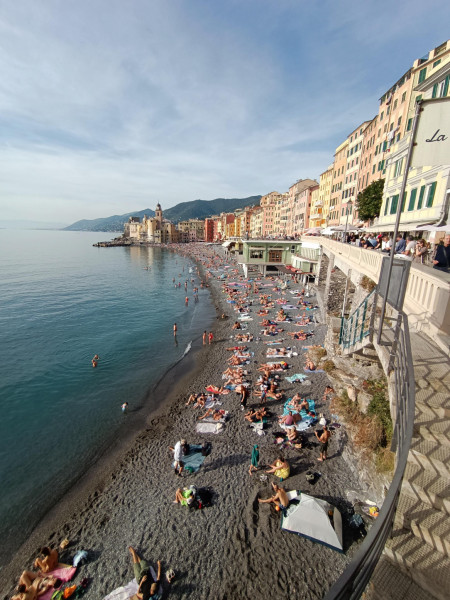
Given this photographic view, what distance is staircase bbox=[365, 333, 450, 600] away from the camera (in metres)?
3.58

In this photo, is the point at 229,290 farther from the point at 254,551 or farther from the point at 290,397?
the point at 254,551

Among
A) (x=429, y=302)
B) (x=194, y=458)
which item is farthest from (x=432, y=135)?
(x=194, y=458)

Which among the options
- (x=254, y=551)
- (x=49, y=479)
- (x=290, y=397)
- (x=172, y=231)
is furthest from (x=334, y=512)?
(x=172, y=231)

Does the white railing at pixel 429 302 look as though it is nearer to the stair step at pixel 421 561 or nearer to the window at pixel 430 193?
the stair step at pixel 421 561

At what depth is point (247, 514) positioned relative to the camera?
998cm

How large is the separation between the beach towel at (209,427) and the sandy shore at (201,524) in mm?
351

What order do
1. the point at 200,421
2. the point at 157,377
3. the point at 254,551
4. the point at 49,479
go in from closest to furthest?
the point at 254,551
the point at 49,479
the point at 200,421
the point at 157,377

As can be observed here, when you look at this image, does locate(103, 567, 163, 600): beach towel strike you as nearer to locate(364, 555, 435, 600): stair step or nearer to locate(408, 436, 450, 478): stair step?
locate(364, 555, 435, 600): stair step

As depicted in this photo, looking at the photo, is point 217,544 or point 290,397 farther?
point 290,397

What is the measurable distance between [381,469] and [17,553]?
501 inches

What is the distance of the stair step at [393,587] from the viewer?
11.6 ft

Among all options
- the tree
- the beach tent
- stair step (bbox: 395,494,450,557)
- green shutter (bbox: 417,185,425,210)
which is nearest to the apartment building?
the tree

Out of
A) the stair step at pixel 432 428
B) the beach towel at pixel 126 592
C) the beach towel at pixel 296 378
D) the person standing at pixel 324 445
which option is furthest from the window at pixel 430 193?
the beach towel at pixel 126 592

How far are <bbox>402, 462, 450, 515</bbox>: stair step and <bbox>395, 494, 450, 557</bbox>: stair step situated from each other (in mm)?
89
